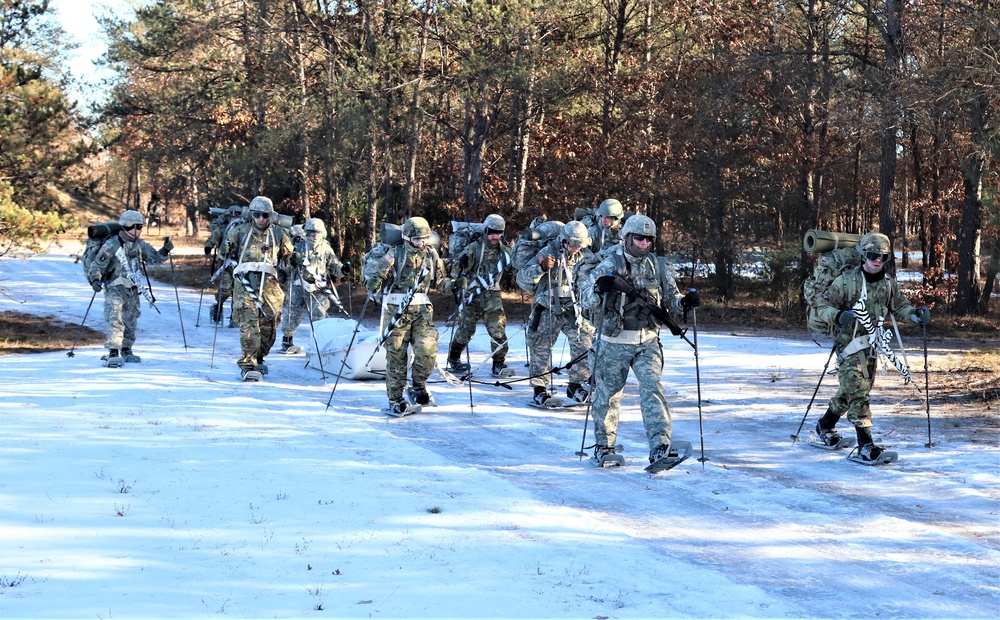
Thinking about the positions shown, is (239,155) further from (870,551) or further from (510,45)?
(870,551)

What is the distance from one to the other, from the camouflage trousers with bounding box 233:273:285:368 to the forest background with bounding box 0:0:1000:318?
308 inches

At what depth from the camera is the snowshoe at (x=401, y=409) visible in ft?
40.4

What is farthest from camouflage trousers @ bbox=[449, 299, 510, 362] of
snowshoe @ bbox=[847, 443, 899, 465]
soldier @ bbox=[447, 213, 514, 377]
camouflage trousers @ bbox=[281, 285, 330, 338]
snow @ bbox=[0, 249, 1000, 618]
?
snowshoe @ bbox=[847, 443, 899, 465]

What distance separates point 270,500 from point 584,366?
5.72 metres

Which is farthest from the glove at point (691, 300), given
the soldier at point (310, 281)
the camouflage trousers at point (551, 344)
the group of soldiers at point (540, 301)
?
the soldier at point (310, 281)

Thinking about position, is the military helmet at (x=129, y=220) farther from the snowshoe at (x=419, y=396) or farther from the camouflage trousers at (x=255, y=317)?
the snowshoe at (x=419, y=396)

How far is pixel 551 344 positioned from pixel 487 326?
5.90 feet

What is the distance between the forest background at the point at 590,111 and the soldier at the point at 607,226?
859cm

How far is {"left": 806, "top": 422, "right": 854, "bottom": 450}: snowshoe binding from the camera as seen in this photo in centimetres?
1070

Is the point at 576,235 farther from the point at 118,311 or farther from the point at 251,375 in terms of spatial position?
the point at 118,311

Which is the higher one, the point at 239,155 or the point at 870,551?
the point at 239,155

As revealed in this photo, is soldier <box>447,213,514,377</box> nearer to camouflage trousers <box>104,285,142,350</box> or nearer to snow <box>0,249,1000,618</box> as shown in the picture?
snow <box>0,249,1000,618</box>

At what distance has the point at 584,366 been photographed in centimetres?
1317

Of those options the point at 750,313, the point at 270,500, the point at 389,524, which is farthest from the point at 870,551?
the point at 750,313
